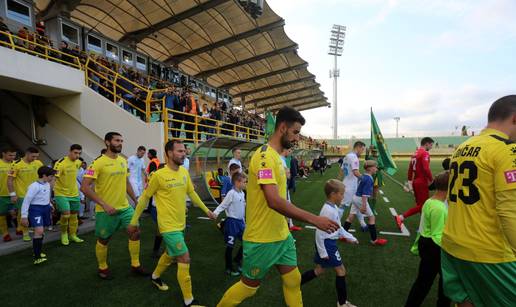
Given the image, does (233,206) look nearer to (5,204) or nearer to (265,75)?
(5,204)

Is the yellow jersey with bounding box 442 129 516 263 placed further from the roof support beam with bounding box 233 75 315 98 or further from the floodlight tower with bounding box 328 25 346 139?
the floodlight tower with bounding box 328 25 346 139

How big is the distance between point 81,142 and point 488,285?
1206 centimetres

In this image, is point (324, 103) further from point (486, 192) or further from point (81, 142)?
point (486, 192)

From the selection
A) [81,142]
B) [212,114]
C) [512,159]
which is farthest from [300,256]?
[212,114]

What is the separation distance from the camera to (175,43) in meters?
22.7

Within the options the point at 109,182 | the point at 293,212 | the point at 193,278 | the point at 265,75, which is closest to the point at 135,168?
the point at 109,182

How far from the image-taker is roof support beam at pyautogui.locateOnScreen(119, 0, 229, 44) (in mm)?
17339

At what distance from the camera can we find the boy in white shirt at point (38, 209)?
509 centimetres

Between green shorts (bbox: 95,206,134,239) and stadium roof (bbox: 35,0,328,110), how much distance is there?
16218 mm

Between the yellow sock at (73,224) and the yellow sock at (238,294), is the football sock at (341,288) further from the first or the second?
the yellow sock at (73,224)

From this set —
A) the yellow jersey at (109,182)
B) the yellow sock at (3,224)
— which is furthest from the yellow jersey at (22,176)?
the yellow jersey at (109,182)

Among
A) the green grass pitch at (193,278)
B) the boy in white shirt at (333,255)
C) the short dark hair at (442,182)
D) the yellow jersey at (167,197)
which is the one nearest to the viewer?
the short dark hair at (442,182)

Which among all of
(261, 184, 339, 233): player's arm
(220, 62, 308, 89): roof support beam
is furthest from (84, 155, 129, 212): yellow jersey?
(220, 62, 308, 89): roof support beam

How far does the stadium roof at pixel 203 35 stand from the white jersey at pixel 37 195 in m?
14.6
